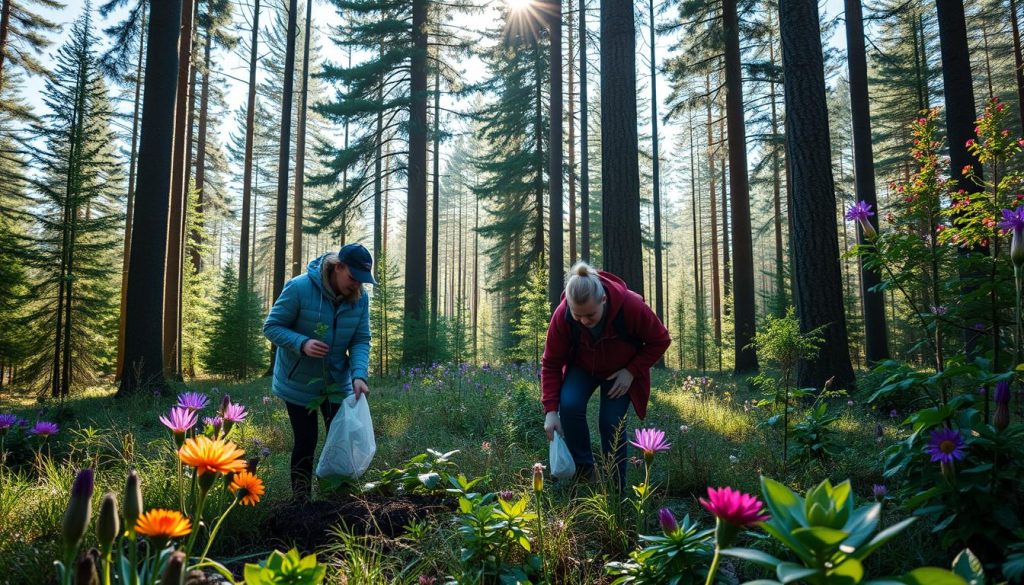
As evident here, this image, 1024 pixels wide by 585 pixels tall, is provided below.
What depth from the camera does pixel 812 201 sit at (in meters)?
5.98

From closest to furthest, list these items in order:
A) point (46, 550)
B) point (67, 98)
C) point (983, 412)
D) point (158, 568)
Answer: point (158, 568), point (46, 550), point (983, 412), point (67, 98)

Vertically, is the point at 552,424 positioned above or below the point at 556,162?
below

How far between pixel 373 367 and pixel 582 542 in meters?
12.4

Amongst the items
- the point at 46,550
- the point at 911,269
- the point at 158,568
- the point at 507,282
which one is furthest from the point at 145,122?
the point at 507,282

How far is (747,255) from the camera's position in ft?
38.1

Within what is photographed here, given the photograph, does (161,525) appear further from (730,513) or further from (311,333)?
(311,333)

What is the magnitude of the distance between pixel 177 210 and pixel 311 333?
428 inches

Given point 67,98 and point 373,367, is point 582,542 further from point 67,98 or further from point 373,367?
point 67,98

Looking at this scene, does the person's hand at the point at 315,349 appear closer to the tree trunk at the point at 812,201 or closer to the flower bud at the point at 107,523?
the flower bud at the point at 107,523

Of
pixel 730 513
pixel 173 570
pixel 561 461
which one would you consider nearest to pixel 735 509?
pixel 730 513

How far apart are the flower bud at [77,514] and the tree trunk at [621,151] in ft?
19.3

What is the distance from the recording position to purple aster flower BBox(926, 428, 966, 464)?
1642 mm

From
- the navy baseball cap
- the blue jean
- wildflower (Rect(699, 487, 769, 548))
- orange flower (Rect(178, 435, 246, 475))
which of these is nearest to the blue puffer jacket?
the navy baseball cap

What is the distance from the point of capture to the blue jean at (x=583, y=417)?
3.09 metres
